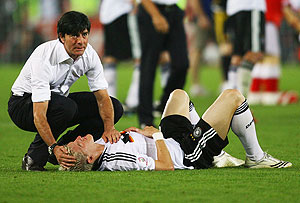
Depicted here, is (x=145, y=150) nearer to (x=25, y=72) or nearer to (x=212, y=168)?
(x=212, y=168)

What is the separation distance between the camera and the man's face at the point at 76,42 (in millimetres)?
5941

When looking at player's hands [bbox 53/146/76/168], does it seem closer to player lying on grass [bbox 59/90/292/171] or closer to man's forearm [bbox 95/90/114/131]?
player lying on grass [bbox 59/90/292/171]

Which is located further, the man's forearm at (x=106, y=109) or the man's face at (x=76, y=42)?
the man's forearm at (x=106, y=109)

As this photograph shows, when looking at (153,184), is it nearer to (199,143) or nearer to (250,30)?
(199,143)

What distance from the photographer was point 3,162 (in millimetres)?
6734

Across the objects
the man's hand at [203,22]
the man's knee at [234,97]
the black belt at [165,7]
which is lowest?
the man's hand at [203,22]

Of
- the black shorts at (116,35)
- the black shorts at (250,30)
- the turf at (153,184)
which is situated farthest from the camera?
the black shorts at (116,35)

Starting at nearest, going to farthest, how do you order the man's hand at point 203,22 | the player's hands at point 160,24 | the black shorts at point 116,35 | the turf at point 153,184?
the turf at point 153,184, the player's hands at point 160,24, the black shorts at point 116,35, the man's hand at point 203,22

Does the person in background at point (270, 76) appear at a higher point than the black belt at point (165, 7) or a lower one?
lower

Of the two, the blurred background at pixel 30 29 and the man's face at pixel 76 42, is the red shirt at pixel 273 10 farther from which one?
the blurred background at pixel 30 29

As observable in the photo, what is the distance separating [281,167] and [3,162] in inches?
93.6

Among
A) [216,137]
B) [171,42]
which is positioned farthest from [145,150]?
[171,42]

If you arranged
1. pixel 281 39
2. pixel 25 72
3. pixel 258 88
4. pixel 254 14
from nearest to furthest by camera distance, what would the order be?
pixel 25 72, pixel 254 14, pixel 258 88, pixel 281 39

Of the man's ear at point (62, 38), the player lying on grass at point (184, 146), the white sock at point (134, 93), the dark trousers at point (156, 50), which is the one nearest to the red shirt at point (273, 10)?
the white sock at point (134, 93)
